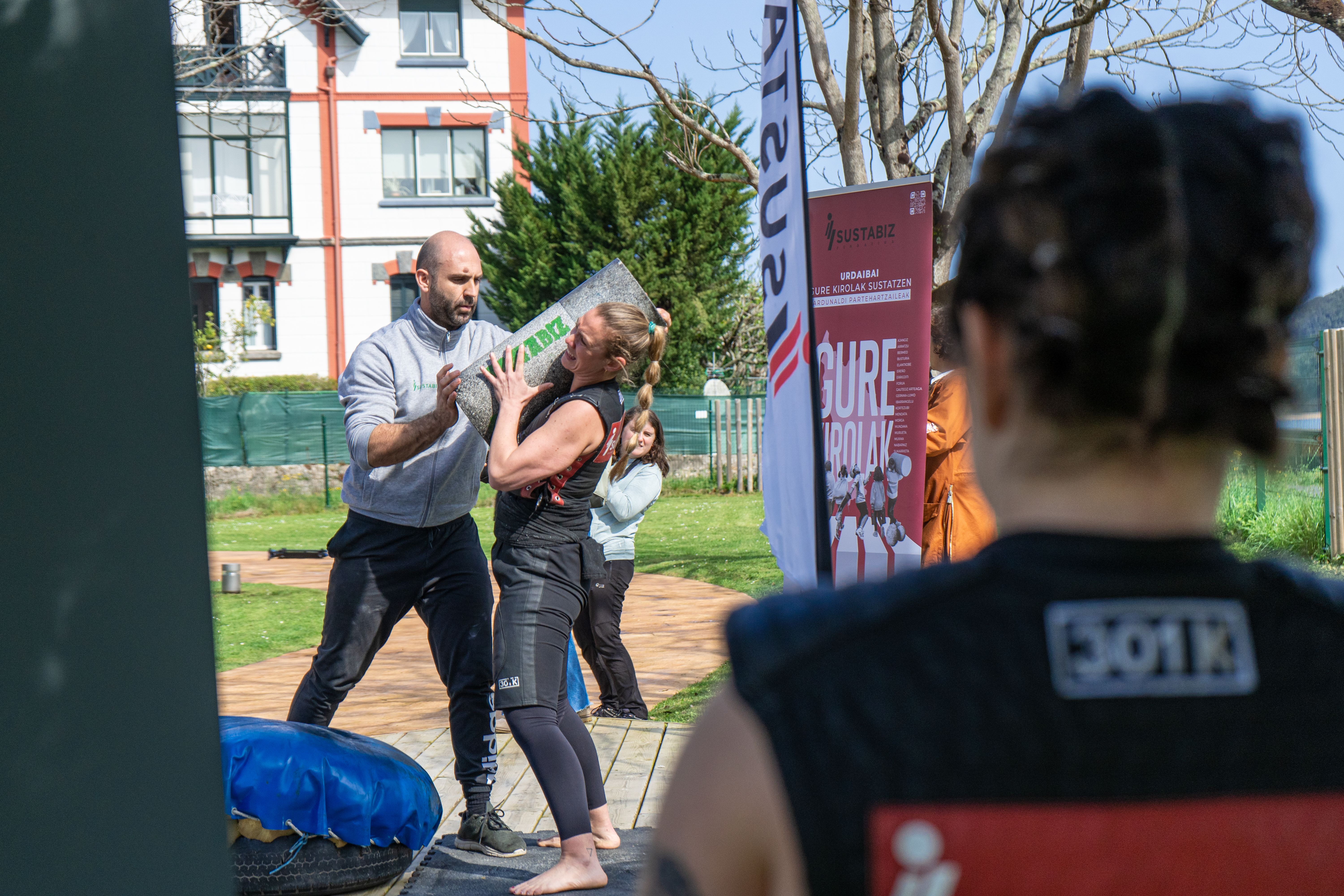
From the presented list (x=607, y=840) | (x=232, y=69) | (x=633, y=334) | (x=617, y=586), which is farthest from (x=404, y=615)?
(x=232, y=69)

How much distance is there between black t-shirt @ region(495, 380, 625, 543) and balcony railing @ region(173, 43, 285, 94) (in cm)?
825

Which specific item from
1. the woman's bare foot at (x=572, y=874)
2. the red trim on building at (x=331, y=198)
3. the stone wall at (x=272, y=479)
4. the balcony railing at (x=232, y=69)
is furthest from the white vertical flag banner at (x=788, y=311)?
the red trim on building at (x=331, y=198)

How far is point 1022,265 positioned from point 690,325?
85.2ft

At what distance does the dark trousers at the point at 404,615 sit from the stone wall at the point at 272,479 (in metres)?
18.8

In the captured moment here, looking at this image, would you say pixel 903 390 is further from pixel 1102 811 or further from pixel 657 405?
pixel 657 405

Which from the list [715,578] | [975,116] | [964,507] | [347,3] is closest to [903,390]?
[964,507]

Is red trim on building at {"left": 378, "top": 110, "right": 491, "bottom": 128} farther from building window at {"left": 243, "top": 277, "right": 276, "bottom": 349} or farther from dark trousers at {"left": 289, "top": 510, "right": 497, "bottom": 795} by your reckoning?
dark trousers at {"left": 289, "top": 510, "right": 497, "bottom": 795}

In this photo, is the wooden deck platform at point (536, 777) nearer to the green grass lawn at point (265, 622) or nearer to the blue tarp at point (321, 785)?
the blue tarp at point (321, 785)

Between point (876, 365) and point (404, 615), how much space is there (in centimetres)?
214

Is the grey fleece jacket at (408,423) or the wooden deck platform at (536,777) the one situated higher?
the grey fleece jacket at (408,423)

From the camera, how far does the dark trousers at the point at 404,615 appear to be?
14.1 feet

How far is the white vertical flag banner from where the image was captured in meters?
2.59

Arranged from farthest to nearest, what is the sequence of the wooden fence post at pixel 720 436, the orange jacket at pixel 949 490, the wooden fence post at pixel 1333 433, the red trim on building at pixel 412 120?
the red trim on building at pixel 412 120
the wooden fence post at pixel 720 436
the wooden fence post at pixel 1333 433
the orange jacket at pixel 949 490

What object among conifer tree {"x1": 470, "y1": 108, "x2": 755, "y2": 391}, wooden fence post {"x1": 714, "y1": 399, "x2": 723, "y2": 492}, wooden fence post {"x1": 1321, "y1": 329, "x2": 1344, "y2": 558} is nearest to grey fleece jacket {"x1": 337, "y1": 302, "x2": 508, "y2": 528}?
wooden fence post {"x1": 1321, "y1": 329, "x2": 1344, "y2": 558}
